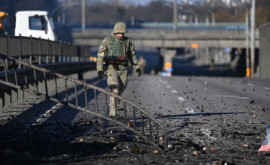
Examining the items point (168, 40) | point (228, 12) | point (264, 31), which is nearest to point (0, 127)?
point (264, 31)

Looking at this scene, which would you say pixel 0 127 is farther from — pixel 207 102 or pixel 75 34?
pixel 75 34

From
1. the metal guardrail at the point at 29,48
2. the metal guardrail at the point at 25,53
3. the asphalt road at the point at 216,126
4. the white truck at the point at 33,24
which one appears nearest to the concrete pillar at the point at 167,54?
the metal guardrail at the point at 25,53

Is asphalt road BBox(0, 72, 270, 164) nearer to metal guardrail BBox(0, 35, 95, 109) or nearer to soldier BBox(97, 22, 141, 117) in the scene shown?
metal guardrail BBox(0, 35, 95, 109)

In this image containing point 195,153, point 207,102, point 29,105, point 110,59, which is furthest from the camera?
point 207,102

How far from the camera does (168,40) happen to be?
79.4 m

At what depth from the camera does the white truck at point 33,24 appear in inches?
1237

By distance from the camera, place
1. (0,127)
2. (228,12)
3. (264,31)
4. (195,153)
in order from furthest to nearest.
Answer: (228,12)
(264,31)
(0,127)
(195,153)

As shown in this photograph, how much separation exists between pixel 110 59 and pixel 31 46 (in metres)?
8.26

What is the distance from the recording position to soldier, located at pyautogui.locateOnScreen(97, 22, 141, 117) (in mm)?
12016

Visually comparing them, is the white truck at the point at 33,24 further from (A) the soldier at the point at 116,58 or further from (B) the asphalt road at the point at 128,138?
(A) the soldier at the point at 116,58

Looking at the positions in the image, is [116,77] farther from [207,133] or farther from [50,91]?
[50,91]

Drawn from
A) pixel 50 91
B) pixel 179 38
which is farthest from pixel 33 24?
pixel 179 38

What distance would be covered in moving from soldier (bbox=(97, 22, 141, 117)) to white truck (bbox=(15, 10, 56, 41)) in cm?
1925

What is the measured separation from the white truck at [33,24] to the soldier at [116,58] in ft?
63.1
